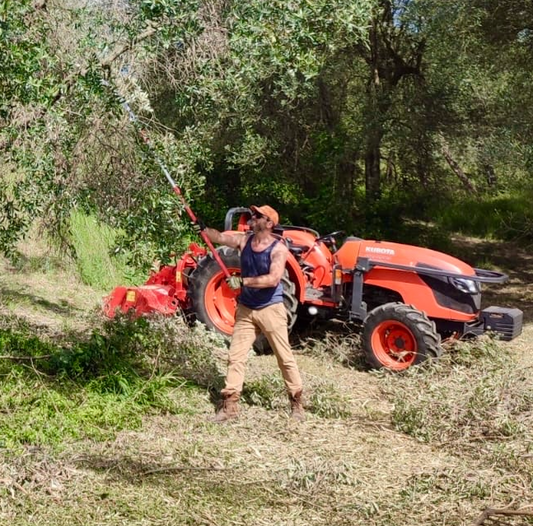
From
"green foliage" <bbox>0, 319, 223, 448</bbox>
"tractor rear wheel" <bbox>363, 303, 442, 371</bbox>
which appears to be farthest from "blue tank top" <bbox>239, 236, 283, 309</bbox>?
"tractor rear wheel" <bbox>363, 303, 442, 371</bbox>

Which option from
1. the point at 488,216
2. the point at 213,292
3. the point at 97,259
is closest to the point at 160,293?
the point at 213,292

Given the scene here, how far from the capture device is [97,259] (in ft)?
37.8

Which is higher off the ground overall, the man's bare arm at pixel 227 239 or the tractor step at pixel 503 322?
the man's bare arm at pixel 227 239

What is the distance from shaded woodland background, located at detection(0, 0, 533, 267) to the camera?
592cm

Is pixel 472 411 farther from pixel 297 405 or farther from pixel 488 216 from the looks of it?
pixel 488 216

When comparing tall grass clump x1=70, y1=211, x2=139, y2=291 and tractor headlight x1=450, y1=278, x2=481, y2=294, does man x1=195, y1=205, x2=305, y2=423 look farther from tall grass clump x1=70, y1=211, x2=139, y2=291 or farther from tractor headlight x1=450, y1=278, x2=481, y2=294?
tall grass clump x1=70, y1=211, x2=139, y2=291

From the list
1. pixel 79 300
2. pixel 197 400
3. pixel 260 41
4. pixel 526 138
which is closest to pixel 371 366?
pixel 197 400

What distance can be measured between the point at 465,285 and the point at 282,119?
22.7 ft

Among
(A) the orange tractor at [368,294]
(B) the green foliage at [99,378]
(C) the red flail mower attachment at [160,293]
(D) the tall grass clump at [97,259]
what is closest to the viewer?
(B) the green foliage at [99,378]

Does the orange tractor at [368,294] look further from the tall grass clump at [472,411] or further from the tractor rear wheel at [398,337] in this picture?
the tall grass clump at [472,411]

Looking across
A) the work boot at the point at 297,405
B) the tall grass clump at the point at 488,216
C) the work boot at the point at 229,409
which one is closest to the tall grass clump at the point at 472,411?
the work boot at the point at 297,405

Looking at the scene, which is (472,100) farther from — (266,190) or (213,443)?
(213,443)

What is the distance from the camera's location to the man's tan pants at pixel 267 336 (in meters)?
6.23

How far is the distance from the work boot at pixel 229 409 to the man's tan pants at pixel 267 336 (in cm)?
9
